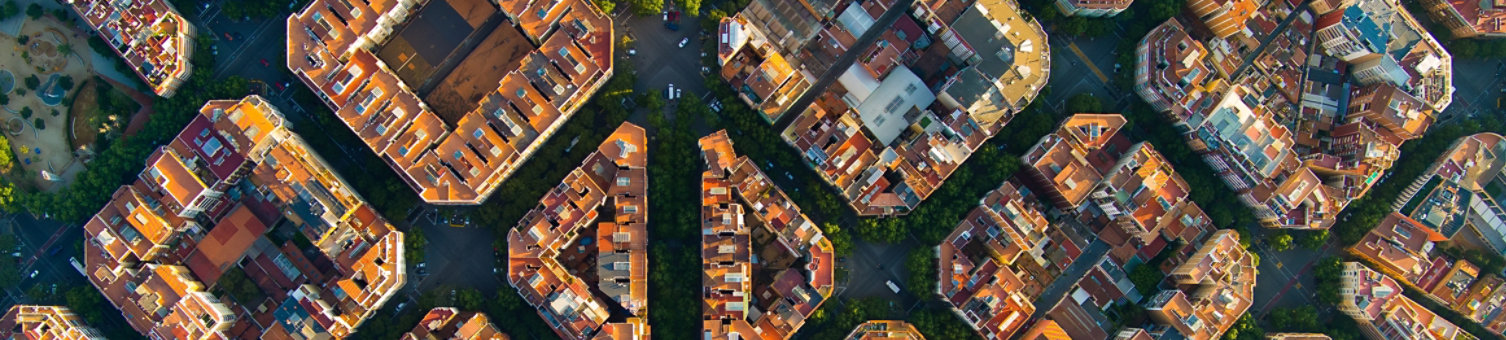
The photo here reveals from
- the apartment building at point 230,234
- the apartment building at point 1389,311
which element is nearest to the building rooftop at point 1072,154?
the apartment building at point 1389,311

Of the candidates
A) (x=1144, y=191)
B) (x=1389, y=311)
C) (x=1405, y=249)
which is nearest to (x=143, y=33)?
(x=1144, y=191)

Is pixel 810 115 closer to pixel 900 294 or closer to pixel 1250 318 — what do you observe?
pixel 900 294

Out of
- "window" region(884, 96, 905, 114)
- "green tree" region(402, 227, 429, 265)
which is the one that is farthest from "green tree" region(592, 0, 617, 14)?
"window" region(884, 96, 905, 114)

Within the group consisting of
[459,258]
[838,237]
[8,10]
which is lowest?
[459,258]

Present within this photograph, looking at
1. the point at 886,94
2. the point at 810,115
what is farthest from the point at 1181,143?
the point at 810,115

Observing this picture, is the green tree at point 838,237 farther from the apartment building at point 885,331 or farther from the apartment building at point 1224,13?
the apartment building at point 1224,13

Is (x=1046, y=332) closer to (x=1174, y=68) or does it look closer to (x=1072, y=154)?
(x=1072, y=154)
